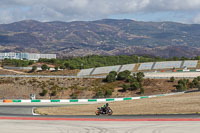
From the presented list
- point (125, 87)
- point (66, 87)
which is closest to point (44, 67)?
point (66, 87)

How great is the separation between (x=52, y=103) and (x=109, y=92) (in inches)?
874

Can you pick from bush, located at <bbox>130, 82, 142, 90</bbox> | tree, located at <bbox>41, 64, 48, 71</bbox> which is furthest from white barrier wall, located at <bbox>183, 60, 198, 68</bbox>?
tree, located at <bbox>41, 64, 48, 71</bbox>

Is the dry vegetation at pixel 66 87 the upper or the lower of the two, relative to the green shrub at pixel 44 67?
lower

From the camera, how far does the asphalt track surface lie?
99.3ft

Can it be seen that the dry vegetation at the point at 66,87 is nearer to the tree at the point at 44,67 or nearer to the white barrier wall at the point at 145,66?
the tree at the point at 44,67

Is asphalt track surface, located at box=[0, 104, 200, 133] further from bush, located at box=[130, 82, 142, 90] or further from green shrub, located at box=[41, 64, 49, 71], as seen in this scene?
green shrub, located at box=[41, 64, 49, 71]
